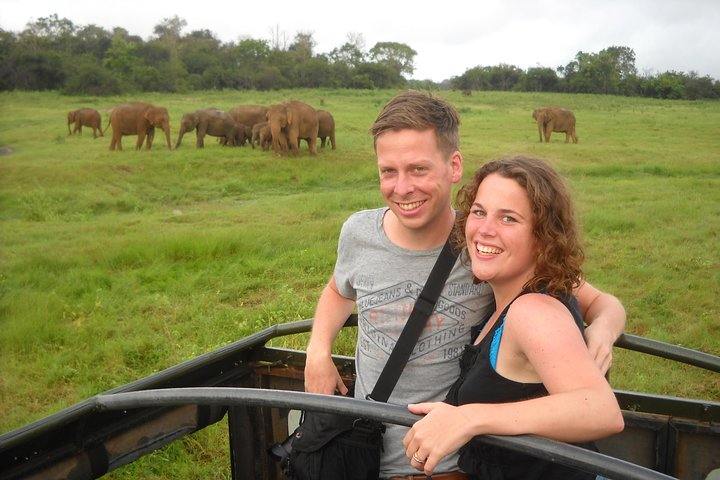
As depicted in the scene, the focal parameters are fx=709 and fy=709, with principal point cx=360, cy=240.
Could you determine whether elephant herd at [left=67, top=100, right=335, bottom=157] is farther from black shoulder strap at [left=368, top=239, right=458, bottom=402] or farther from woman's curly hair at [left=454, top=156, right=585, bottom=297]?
woman's curly hair at [left=454, top=156, right=585, bottom=297]

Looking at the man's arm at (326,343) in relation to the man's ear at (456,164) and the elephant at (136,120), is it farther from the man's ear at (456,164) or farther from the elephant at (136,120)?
the elephant at (136,120)

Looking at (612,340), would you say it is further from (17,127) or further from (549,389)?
(17,127)

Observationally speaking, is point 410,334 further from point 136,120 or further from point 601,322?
point 136,120

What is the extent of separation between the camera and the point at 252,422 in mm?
3066

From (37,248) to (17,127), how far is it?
15815 mm

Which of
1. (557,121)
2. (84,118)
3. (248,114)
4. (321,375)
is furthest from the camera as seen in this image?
(557,121)

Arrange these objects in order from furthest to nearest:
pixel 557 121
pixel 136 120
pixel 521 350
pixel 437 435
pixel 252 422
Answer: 1. pixel 557 121
2. pixel 136 120
3. pixel 252 422
4. pixel 521 350
5. pixel 437 435

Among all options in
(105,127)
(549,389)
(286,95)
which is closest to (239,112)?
(105,127)

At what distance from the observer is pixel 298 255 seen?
7891 mm

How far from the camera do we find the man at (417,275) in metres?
2.23

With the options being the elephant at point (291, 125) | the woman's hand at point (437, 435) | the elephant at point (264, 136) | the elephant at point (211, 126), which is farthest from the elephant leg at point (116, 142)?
the woman's hand at point (437, 435)

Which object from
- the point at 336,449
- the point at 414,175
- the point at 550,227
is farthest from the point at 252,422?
the point at 550,227

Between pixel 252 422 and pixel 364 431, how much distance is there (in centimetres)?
102

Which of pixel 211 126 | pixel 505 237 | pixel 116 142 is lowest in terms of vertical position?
pixel 116 142
